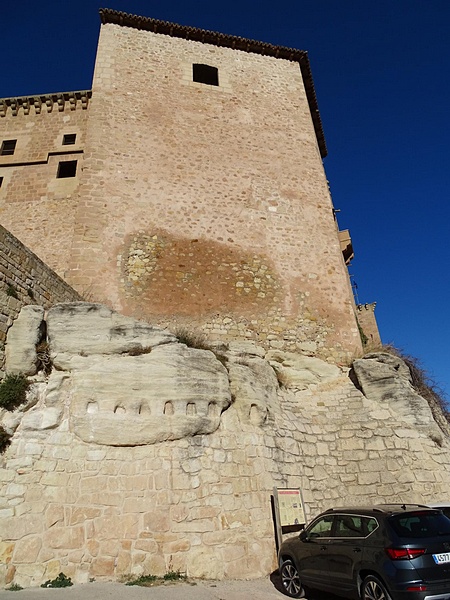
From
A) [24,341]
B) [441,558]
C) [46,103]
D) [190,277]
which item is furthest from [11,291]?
[46,103]

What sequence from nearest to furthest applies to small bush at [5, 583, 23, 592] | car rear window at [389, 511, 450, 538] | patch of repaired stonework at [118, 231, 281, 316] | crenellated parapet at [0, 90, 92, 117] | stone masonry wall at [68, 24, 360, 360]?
car rear window at [389, 511, 450, 538]
small bush at [5, 583, 23, 592]
patch of repaired stonework at [118, 231, 281, 316]
stone masonry wall at [68, 24, 360, 360]
crenellated parapet at [0, 90, 92, 117]

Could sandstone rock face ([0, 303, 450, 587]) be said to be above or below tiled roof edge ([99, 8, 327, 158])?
below

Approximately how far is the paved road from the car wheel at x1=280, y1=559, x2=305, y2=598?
0.38 ft

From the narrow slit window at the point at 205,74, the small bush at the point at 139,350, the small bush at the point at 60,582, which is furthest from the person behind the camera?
the narrow slit window at the point at 205,74

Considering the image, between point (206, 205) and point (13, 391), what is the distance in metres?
7.99

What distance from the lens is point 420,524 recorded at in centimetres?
442

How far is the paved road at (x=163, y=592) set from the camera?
4723 mm

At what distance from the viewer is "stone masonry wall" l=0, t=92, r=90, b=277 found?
12.2m

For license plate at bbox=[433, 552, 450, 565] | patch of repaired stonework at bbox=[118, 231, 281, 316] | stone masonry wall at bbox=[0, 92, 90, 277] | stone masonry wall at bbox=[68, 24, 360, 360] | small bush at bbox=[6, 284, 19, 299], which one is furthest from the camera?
stone masonry wall at bbox=[0, 92, 90, 277]

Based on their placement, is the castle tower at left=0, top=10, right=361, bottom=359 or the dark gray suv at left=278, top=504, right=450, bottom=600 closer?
the dark gray suv at left=278, top=504, right=450, bottom=600

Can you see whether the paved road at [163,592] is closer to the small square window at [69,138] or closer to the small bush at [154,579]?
the small bush at [154,579]

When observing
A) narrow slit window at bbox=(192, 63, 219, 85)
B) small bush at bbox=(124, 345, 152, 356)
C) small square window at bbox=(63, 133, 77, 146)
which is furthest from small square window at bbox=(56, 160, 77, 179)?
small bush at bbox=(124, 345, 152, 356)

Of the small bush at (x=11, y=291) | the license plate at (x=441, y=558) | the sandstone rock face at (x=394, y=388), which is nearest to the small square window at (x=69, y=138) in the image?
the small bush at (x=11, y=291)

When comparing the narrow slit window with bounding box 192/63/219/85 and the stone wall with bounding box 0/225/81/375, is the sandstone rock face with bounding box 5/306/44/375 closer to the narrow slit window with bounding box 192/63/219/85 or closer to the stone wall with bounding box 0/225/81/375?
the stone wall with bounding box 0/225/81/375
